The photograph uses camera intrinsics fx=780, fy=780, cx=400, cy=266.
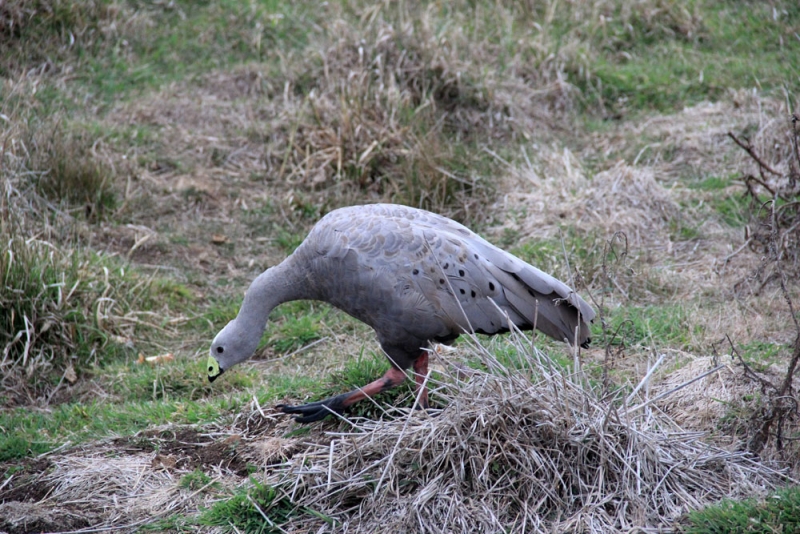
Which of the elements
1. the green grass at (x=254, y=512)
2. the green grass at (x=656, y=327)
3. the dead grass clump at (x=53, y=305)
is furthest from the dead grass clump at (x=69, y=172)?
the green grass at (x=656, y=327)

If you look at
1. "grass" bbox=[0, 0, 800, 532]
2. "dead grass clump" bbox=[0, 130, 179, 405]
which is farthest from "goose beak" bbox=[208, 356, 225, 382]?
"dead grass clump" bbox=[0, 130, 179, 405]

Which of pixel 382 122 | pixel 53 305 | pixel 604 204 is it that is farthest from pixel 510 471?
pixel 382 122

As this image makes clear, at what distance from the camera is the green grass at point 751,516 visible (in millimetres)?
3186

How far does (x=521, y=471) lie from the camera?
3.58 m

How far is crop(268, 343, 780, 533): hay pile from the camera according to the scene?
3486 millimetres

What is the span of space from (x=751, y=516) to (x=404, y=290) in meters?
1.94

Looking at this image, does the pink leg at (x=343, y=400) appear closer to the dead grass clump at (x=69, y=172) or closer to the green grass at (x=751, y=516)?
the green grass at (x=751, y=516)

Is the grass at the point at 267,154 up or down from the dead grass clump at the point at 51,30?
down

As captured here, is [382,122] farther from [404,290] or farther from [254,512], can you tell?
[254,512]

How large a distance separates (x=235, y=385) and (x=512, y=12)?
7015 mm

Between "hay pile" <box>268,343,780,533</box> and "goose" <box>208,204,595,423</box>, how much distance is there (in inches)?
19.0

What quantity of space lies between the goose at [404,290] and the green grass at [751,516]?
112cm

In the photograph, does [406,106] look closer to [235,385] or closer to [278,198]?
[278,198]

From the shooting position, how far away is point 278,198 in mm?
7801
